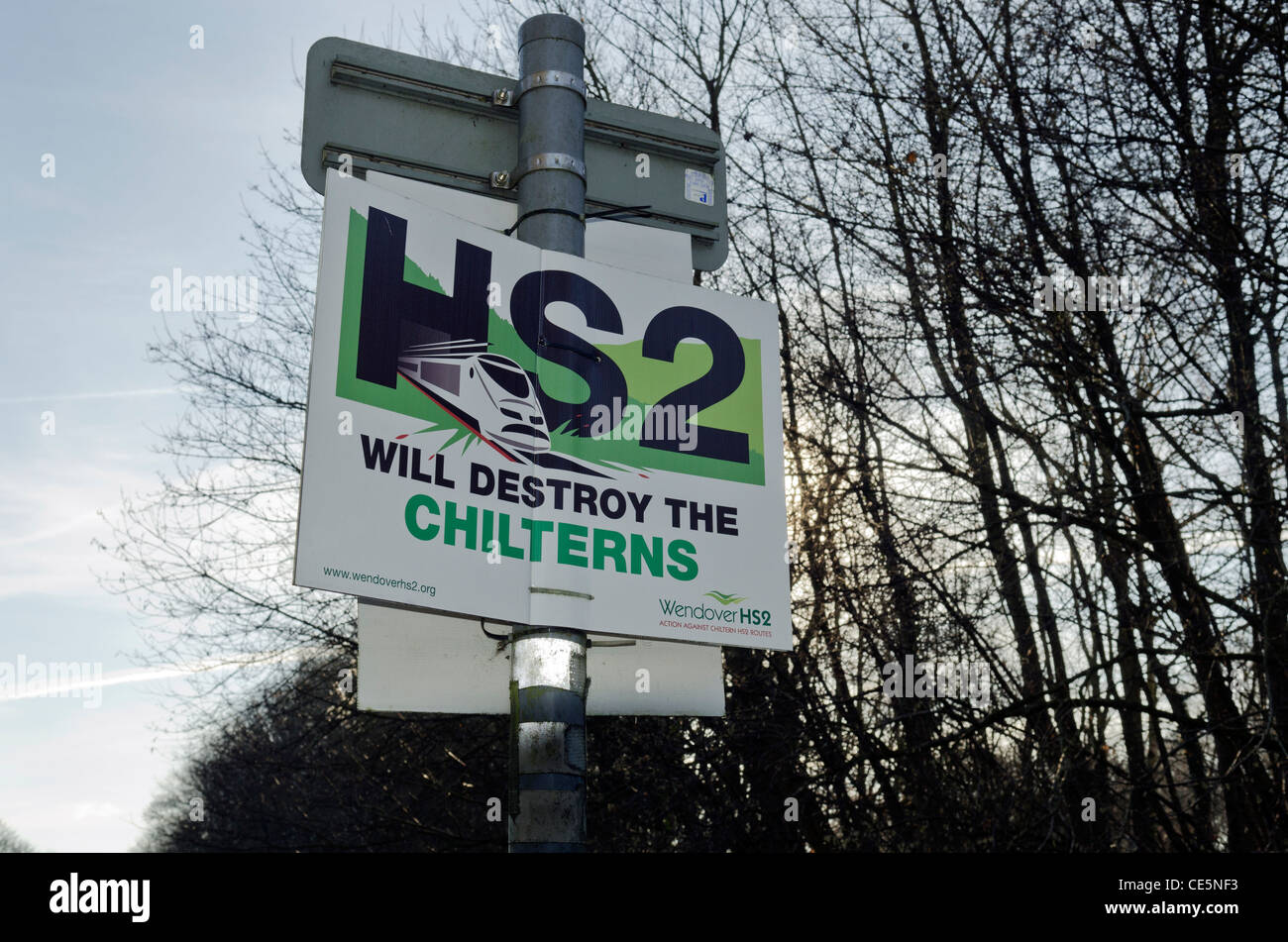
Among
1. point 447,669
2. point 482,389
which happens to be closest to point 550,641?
point 447,669

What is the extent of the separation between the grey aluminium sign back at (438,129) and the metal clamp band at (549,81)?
72 mm

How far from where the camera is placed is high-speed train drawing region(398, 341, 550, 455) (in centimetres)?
368

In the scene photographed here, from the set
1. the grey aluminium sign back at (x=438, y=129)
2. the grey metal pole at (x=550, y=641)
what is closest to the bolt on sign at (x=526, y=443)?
the grey metal pole at (x=550, y=641)

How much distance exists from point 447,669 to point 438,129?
6.12 feet

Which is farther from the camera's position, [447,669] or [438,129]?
[438,129]

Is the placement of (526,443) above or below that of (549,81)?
below

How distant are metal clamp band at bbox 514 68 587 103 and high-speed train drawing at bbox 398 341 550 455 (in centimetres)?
97

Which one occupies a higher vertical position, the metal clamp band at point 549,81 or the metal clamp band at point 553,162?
the metal clamp band at point 549,81

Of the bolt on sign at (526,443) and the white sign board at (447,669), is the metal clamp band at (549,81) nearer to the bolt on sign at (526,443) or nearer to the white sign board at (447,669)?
the bolt on sign at (526,443)

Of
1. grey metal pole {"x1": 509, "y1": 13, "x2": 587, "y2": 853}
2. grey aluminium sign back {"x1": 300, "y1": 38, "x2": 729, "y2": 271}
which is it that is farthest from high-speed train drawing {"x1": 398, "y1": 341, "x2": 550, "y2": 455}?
grey aluminium sign back {"x1": 300, "y1": 38, "x2": 729, "y2": 271}

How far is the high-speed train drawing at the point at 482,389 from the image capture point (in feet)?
12.1

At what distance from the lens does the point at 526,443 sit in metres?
3.77

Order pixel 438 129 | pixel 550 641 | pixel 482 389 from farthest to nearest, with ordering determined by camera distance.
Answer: pixel 438 129 → pixel 482 389 → pixel 550 641

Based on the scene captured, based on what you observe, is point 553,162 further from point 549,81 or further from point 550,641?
point 550,641
